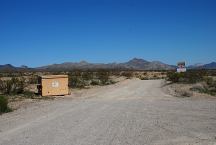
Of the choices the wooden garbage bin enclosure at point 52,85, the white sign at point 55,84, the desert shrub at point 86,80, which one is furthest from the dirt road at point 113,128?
the desert shrub at point 86,80

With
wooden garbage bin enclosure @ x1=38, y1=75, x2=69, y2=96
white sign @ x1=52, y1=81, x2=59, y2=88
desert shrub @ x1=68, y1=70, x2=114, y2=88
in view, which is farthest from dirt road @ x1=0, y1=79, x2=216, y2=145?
desert shrub @ x1=68, y1=70, x2=114, y2=88

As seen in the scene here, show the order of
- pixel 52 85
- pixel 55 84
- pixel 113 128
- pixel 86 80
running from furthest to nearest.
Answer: pixel 86 80 < pixel 55 84 < pixel 52 85 < pixel 113 128

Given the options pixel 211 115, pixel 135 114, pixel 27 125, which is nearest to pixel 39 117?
pixel 27 125

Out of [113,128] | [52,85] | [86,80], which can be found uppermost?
[52,85]

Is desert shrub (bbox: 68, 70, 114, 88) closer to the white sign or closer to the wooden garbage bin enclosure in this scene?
the wooden garbage bin enclosure

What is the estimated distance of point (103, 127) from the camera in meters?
13.8

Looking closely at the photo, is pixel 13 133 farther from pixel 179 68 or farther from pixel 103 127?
pixel 179 68

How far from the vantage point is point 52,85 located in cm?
3156

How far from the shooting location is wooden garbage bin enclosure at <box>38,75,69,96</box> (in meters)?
31.1

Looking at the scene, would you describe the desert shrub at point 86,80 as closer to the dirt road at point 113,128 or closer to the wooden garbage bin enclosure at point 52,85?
the wooden garbage bin enclosure at point 52,85

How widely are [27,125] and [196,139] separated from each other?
6456 millimetres

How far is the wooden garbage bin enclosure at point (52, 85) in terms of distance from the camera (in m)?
31.1

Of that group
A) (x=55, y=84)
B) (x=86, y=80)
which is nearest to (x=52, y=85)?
(x=55, y=84)

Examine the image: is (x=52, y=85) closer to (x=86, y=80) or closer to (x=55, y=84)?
(x=55, y=84)
